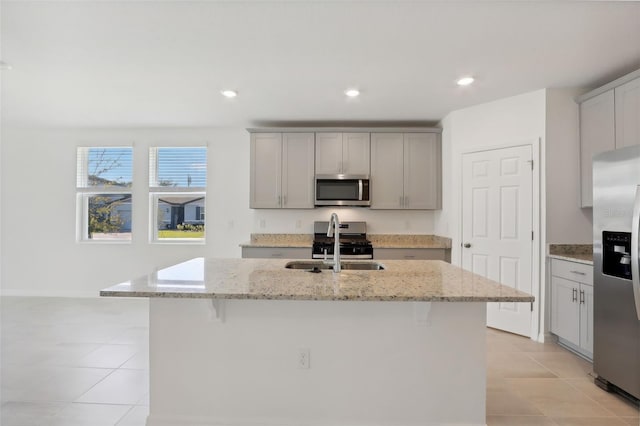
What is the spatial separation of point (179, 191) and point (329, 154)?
7.26ft

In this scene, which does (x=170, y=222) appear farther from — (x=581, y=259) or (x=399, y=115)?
(x=581, y=259)

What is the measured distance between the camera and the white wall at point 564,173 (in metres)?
3.33

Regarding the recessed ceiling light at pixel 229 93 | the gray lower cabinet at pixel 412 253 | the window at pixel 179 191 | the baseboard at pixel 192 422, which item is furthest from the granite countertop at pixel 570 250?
the window at pixel 179 191

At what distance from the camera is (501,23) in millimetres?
2215

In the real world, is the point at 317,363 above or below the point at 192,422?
above

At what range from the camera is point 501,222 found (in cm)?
366

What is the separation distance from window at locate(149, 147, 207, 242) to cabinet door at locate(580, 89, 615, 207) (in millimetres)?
4388

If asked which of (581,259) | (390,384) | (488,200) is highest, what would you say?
(488,200)

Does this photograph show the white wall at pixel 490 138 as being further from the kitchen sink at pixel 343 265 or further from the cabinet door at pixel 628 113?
the kitchen sink at pixel 343 265

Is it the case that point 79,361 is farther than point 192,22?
Yes

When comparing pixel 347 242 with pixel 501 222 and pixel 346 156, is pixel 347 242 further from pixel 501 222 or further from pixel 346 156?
pixel 501 222

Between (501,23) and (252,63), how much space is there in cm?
178

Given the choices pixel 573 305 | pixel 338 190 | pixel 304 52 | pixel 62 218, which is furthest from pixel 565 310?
pixel 62 218

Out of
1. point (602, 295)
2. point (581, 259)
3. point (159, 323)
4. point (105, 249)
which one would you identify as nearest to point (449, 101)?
point (581, 259)
